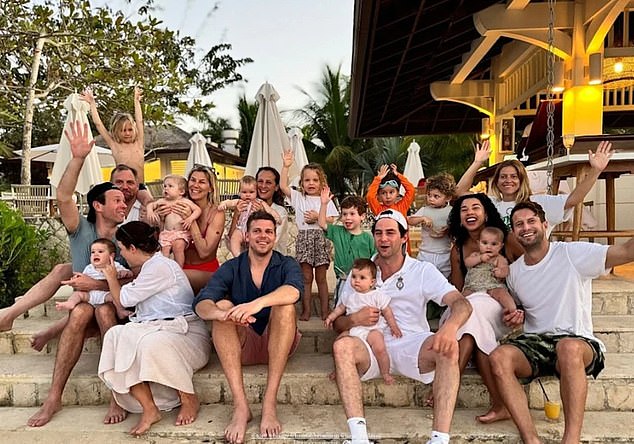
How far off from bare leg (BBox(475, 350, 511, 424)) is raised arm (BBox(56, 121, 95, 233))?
2725 mm

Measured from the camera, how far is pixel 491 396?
292 centimetres

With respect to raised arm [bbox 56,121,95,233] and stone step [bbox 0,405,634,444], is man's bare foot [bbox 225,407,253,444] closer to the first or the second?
stone step [bbox 0,405,634,444]

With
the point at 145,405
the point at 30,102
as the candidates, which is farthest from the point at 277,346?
the point at 30,102

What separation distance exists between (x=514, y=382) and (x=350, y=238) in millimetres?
1507

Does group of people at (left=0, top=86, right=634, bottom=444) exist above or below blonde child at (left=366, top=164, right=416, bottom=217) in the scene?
below

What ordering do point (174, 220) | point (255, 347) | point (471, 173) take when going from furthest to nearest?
point (471, 173) → point (174, 220) → point (255, 347)

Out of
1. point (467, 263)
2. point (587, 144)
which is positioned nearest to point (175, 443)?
point (467, 263)

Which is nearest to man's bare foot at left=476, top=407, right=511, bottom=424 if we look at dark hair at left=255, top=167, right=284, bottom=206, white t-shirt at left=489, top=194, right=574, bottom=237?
white t-shirt at left=489, top=194, right=574, bottom=237

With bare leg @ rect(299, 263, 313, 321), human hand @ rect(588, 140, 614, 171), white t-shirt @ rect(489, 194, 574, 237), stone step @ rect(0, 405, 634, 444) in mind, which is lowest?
stone step @ rect(0, 405, 634, 444)

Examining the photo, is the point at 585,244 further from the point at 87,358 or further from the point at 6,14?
the point at 6,14

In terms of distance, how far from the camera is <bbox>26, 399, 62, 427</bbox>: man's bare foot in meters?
2.93

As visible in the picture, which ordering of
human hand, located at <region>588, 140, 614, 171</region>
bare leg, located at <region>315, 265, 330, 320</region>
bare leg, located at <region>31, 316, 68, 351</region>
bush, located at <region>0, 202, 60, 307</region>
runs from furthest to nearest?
bush, located at <region>0, 202, 60, 307</region> → bare leg, located at <region>315, 265, 330, 320</region> → bare leg, located at <region>31, 316, 68, 351</region> → human hand, located at <region>588, 140, 614, 171</region>

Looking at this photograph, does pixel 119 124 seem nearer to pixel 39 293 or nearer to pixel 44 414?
pixel 39 293

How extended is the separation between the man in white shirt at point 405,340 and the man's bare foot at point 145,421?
1092mm
